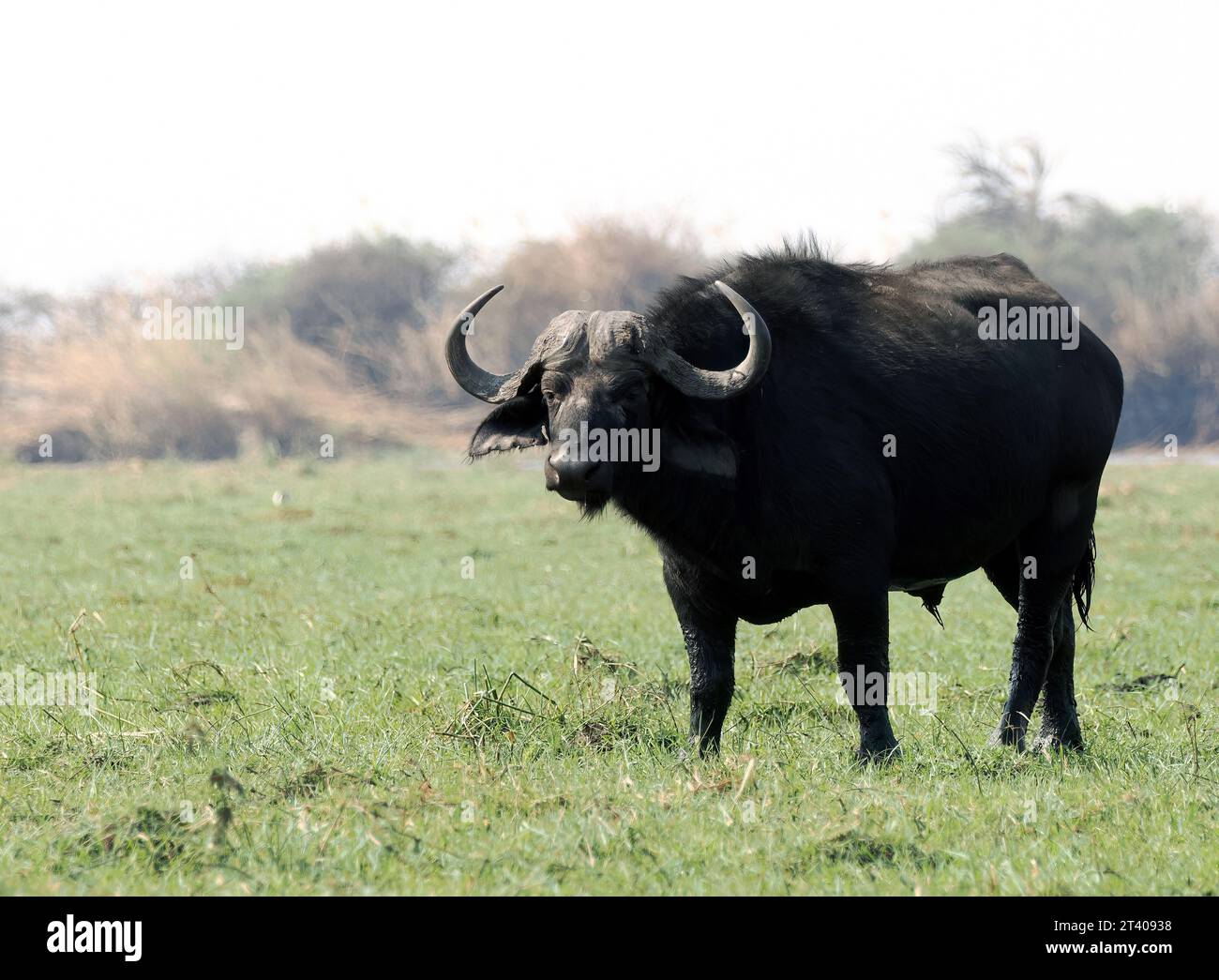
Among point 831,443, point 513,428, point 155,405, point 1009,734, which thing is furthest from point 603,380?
point 155,405

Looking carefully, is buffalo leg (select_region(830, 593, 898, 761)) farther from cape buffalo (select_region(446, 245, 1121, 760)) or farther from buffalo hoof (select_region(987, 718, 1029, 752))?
buffalo hoof (select_region(987, 718, 1029, 752))

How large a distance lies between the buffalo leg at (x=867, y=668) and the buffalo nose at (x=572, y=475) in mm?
1232

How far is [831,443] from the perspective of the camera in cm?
572

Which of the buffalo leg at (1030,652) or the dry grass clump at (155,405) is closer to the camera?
the buffalo leg at (1030,652)

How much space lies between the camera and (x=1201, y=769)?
5590mm

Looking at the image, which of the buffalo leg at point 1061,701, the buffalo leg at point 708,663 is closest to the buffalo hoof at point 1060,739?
the buffalo leg at point 1061,701

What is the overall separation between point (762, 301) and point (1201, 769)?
2552 mm

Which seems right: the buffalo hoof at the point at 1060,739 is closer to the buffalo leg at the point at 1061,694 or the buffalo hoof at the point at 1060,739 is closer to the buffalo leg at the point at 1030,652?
the buffalo leg at the point at 1061,694

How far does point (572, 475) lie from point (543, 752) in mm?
1369

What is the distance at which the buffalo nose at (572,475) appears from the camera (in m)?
5.08

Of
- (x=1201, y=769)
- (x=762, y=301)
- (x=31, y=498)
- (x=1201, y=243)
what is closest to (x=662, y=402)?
(x=762, y=301)

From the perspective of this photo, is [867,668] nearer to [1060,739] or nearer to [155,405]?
[1060,739]

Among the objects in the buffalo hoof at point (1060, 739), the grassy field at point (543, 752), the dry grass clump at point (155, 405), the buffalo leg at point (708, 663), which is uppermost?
the dry grass clump at point (155, 405)

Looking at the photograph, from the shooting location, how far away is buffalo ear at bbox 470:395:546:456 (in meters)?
5.75
